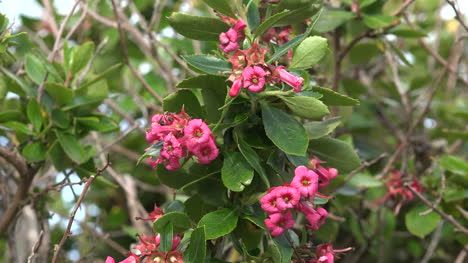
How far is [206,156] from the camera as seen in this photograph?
168 cm

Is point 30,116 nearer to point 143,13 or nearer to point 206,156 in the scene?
point 206,156

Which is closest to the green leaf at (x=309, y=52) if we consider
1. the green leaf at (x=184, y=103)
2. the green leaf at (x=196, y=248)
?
the green leaf at (x=184, y=103)

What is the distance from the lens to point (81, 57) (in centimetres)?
244

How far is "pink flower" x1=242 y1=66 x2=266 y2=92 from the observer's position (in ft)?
5.28

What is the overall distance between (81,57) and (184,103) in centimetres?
82

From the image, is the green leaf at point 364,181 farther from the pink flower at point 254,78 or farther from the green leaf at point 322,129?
the pink flower at point 254,78

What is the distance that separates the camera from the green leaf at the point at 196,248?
1604 mm

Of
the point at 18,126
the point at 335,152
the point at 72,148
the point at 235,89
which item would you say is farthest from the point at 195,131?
the point at 18,126

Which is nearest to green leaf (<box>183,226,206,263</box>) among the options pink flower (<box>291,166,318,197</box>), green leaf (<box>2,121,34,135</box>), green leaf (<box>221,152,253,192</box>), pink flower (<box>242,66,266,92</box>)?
green leaf (<box>221,152,253,192</box>)

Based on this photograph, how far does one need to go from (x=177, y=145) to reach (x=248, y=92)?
0.26 metres

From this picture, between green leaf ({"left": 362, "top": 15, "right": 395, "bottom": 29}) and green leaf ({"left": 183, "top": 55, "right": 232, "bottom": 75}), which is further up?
green leaf ({"left": 183, "top": 55, "right": 232, "bottom": 75})

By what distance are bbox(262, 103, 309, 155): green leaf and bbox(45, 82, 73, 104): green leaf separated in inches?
34.8

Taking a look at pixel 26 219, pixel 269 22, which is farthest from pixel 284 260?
pixel 26 219

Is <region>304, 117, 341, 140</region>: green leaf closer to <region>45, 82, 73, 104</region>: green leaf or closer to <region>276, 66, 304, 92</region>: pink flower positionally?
<region>276, 66, 304, 92</region>: pink flower
